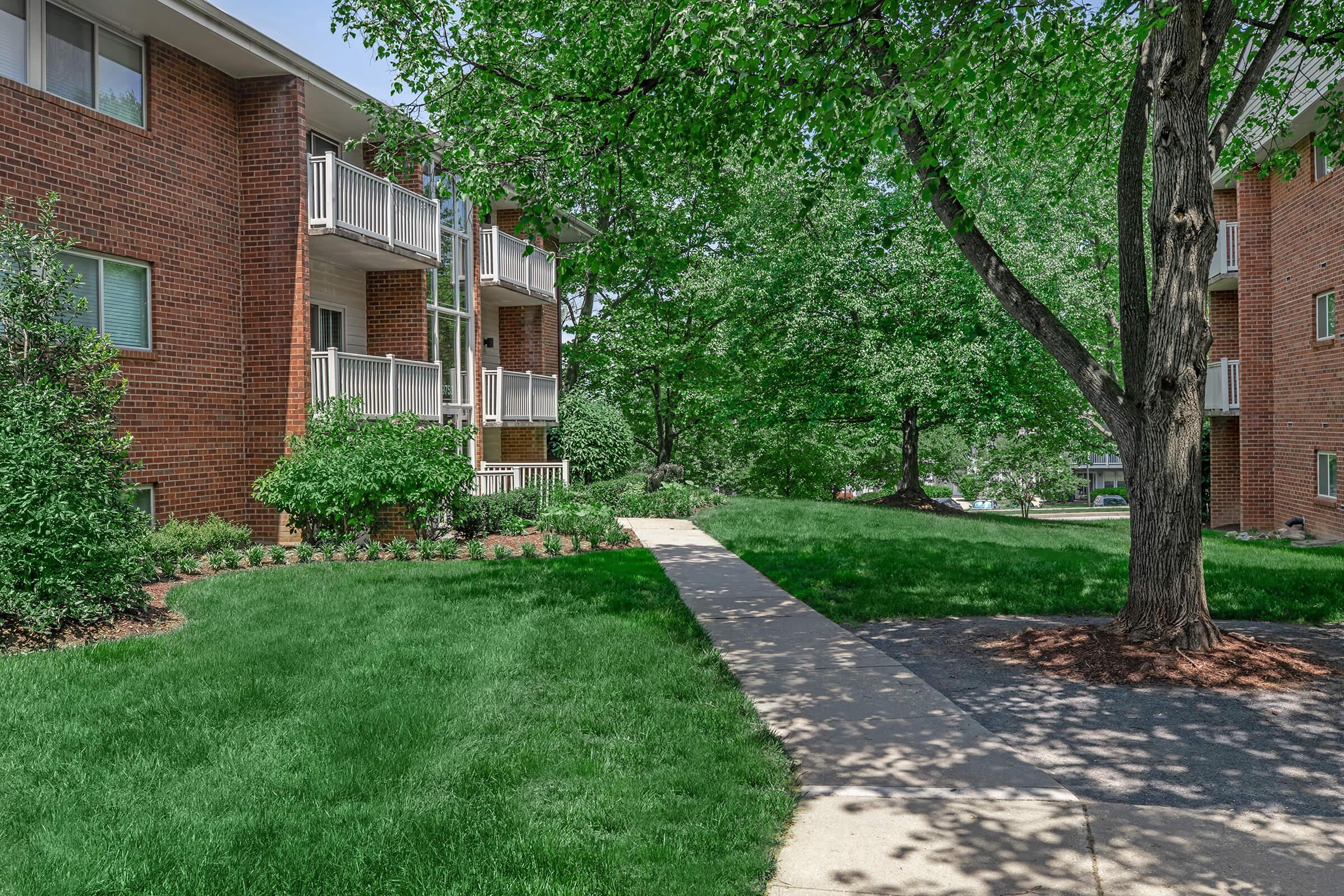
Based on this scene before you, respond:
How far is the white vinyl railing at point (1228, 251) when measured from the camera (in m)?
21.2

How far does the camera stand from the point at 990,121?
420 inches

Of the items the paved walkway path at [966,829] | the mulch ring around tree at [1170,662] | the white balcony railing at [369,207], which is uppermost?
the white balcony railing at [369,207]

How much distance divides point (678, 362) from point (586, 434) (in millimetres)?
5927

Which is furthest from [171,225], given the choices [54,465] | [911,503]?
[911,503]

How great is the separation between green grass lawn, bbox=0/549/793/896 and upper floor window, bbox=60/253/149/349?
5.92m

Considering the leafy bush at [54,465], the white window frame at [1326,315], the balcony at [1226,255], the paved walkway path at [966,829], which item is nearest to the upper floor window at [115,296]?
the leafy bush at [54,465]

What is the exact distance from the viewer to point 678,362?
92.5ft

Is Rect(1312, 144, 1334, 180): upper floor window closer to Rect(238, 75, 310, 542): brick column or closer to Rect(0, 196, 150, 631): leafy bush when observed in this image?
Rect(238, 75, 310, 542): brick column

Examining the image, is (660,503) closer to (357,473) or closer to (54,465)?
(357,473)

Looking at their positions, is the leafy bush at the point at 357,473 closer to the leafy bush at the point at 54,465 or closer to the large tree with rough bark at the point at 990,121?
the leafy bush at the point at 54,465

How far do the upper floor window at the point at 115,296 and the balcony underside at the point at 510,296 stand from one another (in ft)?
29.6

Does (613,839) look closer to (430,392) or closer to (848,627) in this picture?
(848,627)

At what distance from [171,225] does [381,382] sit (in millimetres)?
4054

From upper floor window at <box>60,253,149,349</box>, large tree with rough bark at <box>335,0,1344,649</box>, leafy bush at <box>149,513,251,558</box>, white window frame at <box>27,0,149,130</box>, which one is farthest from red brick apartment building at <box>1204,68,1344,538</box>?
white window frame at <box>27,0,149,130</box>
